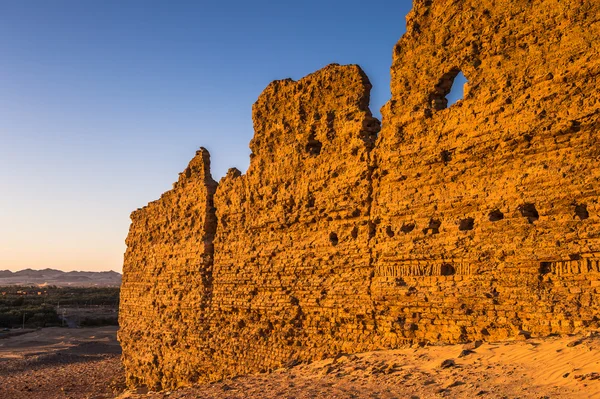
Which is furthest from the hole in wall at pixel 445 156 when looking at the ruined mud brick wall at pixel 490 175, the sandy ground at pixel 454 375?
the sandy ground at pixel 454 375

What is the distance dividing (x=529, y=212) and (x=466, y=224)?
2.72 ft

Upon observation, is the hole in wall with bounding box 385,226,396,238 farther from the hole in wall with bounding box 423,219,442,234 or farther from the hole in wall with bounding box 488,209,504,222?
the hole in wall with bounding box 488,209,504,222

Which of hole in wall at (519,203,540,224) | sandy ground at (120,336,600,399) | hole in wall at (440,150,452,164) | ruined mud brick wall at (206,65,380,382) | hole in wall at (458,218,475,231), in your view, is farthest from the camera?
ruined mud brick wall at (206,65,380,382)

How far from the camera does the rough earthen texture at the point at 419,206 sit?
6.34 m

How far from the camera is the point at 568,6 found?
6.52 metres

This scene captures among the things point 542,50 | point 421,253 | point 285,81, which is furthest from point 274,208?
point 542,50

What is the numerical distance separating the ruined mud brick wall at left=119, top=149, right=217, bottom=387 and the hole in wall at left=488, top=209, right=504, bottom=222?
634 centimetres

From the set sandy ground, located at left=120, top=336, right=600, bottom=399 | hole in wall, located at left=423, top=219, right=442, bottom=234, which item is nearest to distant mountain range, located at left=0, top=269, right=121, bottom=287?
sandy ground, located at left=120, top=336, right=600, bottom=399

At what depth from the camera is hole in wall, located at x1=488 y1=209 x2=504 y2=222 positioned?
6949 mm

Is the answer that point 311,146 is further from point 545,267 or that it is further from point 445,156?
point 545,267

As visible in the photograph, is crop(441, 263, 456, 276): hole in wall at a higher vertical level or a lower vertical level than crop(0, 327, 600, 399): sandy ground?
higher

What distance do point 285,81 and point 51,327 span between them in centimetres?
2578

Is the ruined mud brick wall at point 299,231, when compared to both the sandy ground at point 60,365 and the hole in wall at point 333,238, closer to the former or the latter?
the hole in wall at point 333,238

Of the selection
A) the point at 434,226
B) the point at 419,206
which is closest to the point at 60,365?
the point at 419,206
